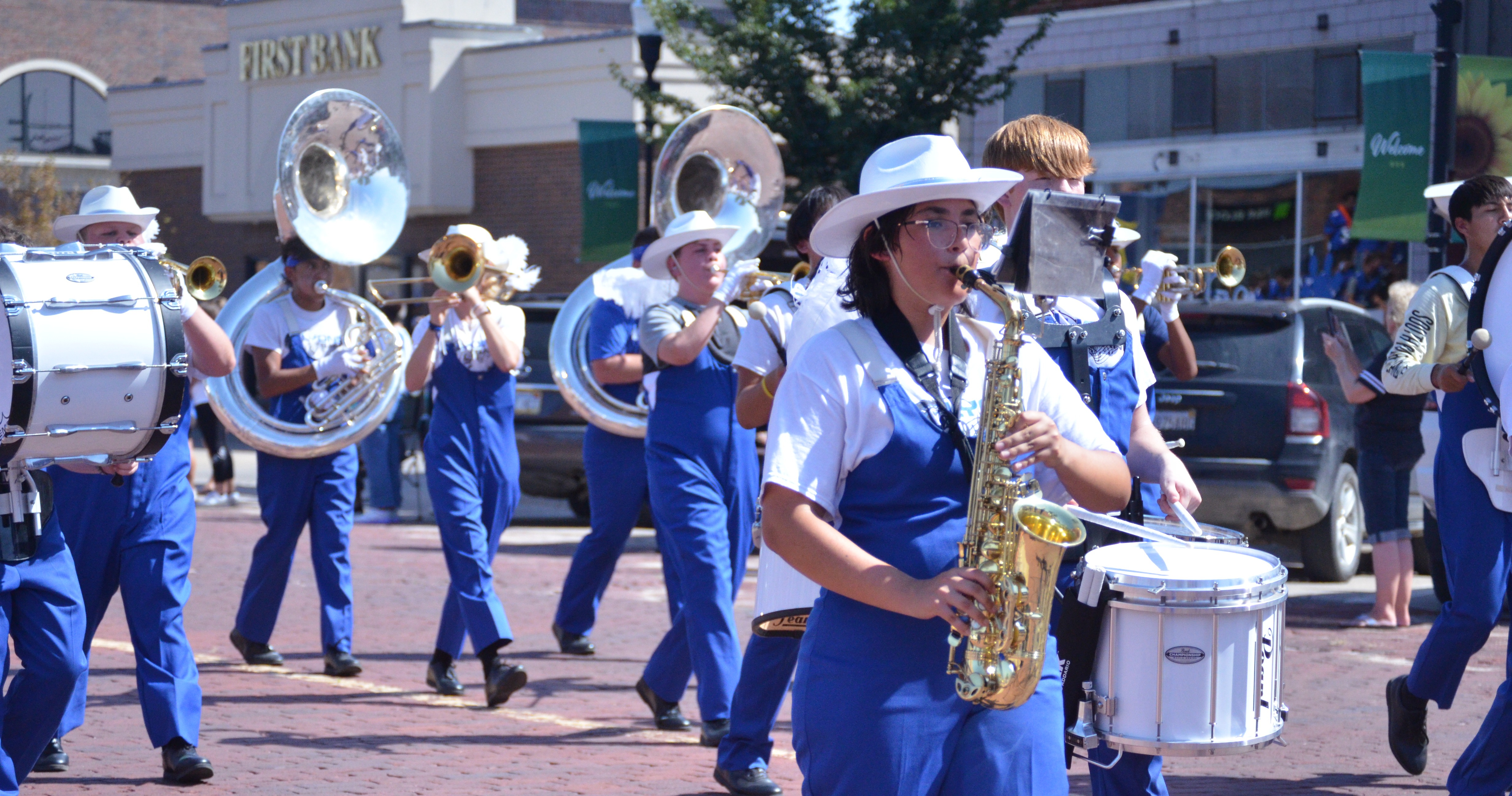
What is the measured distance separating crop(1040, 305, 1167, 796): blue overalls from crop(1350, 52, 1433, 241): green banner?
33.6 feet

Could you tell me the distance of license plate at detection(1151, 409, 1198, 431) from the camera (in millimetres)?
10414

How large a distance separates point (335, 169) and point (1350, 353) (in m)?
4.76

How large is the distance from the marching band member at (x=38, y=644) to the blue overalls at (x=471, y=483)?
2349 millimetres

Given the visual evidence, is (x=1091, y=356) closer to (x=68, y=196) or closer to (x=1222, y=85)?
(x=1222, y=85)

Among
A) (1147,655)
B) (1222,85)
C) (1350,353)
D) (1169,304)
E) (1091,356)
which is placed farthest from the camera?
(1222,85)

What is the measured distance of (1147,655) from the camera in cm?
395

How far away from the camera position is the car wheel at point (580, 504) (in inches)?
571

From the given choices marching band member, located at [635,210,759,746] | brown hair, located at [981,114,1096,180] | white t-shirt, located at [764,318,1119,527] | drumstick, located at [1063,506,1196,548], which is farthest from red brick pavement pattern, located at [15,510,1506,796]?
white t-shirt, located at [764,318,1119,527]

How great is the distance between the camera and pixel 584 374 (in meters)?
8.55

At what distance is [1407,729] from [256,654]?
4931 millimetres

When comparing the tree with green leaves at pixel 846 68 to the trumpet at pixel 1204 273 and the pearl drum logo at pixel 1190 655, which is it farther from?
the pearl drum logo at pixel 1190 655

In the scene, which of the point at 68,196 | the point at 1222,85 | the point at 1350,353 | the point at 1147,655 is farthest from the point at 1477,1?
the point at 68,196

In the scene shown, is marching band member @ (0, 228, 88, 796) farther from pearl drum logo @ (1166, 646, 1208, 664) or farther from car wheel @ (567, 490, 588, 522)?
car wheel @ (567, 490, 588, 522)

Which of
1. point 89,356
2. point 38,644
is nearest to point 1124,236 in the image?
point 89,356
